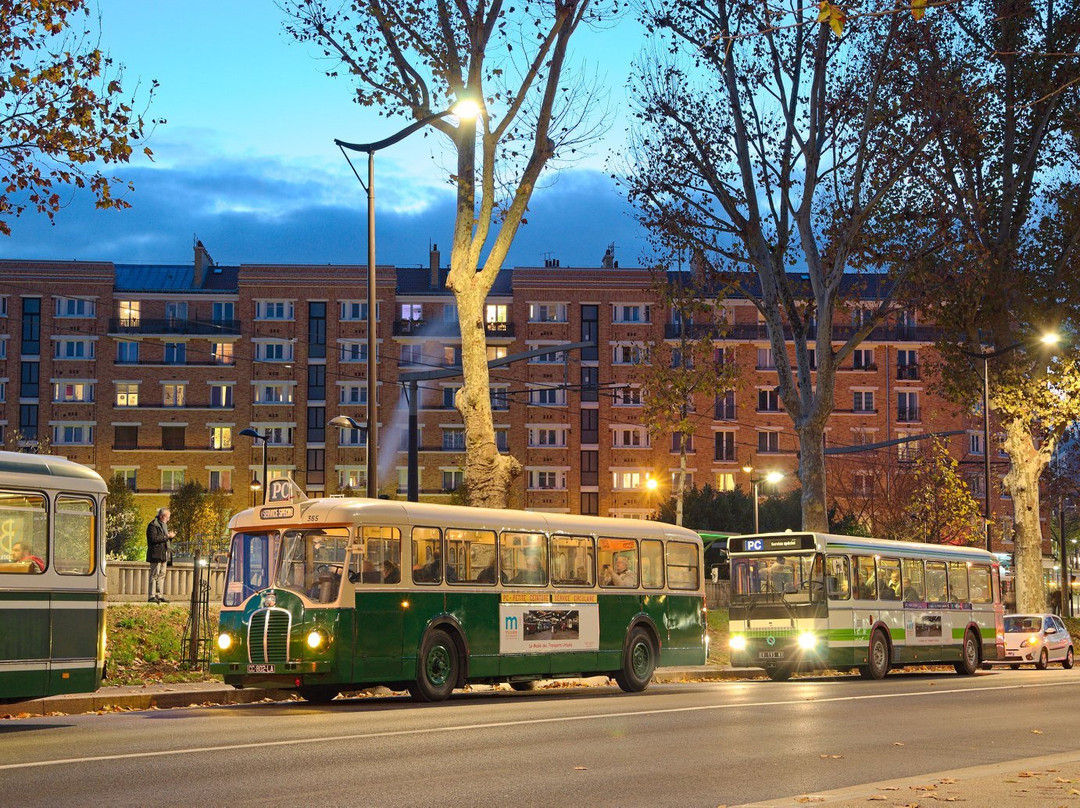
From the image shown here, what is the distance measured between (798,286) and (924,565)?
7965 millimetres

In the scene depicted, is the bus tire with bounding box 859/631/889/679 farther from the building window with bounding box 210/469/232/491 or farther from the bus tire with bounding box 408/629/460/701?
the building window with bounding box 210/469/232/491

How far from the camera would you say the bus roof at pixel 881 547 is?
96.8 feet

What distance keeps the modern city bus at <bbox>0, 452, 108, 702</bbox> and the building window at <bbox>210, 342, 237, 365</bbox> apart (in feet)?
270

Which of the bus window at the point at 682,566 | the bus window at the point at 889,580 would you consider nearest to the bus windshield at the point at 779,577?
the bus window at the point at 889,580

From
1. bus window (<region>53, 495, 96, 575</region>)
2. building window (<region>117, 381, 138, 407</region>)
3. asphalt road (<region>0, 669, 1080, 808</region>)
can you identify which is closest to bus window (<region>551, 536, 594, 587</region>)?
asphalt road (<region>0, 669, 1080, 808</region>)

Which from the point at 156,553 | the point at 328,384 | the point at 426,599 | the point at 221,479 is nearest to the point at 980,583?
the point at 426,599

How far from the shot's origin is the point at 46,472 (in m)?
16.6

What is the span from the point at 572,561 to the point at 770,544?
24.7 feet

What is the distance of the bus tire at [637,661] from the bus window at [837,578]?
555 cm

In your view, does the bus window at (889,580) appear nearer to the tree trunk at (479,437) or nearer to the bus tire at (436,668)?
the tree trunk at (479,437)

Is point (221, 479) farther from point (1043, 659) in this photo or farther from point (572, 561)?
point (572, 561)

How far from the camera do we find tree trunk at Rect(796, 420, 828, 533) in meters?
35.3

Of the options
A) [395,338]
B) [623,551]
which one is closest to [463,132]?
[623,551]

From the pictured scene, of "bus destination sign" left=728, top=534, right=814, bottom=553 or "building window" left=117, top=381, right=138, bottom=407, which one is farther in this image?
"building window" left=117, top=381, right=138, bottom=407
